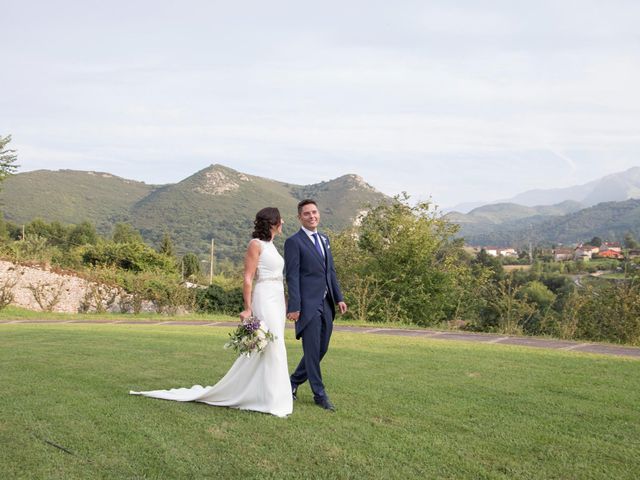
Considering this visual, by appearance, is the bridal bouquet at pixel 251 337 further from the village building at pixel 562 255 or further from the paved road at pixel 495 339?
the village building at pixel 562 255

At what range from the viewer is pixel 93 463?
4.20 m

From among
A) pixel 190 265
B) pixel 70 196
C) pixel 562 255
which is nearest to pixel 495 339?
pixel 190 265

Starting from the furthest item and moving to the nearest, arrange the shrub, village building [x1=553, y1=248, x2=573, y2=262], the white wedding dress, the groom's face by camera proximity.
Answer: village building [x1=553, y1=248, x2=573, y2=262], the shrub, the groom's face, the white wedding dress

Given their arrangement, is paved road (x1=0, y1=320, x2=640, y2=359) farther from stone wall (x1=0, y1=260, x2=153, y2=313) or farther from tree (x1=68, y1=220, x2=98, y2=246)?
tree (x1=68, y1=220, x2=98, y2=246)

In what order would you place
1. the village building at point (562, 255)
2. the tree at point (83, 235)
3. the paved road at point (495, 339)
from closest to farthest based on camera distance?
the paved road at point (495, 339) → the tree at point (83, 235) → the village building at point (562, 255)

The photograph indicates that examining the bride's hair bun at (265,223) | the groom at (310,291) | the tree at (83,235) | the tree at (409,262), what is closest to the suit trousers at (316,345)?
the groom at (310,291)

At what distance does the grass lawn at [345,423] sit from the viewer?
13.8ft

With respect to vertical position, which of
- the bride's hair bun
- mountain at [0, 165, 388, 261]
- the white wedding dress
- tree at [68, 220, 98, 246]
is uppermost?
mountain at [0, 165, 388, 261]

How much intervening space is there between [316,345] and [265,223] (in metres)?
1.32

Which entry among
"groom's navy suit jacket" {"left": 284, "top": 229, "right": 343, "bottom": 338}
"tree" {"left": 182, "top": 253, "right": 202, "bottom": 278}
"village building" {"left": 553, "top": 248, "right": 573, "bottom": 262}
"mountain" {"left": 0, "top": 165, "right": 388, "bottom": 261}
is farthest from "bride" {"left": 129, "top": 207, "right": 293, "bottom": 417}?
"village building" {"left": 553, "top": 248, "right": 573, "bottom": 262}

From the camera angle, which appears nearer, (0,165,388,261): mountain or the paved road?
the paved road

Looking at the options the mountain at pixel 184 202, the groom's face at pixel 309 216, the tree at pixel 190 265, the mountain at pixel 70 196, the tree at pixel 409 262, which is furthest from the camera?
the mountain at pixel 184 202

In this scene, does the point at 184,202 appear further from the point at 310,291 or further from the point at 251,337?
the point at 251,337

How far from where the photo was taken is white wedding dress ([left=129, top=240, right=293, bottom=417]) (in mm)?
5699
